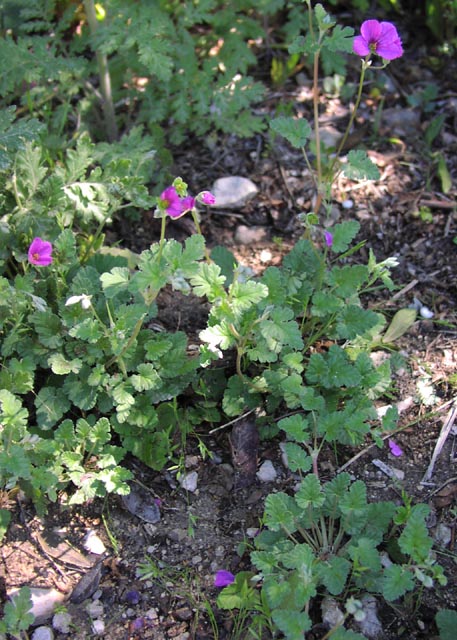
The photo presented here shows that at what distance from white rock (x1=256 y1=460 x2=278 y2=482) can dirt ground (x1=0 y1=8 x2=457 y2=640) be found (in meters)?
0.03

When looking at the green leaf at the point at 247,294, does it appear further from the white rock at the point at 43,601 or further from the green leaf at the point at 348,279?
the white rock at the point at 43,601

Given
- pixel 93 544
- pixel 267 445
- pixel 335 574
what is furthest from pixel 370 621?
pixel 93 544

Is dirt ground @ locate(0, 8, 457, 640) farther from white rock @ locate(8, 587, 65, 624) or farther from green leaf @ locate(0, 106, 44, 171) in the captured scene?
green leaf @ locate(0, 106, 44, 171)

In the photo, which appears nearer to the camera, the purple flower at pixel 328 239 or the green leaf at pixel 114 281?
the green leaf at pixel 114 281

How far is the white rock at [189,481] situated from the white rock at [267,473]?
23 cm

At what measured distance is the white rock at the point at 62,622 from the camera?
221 centimetres

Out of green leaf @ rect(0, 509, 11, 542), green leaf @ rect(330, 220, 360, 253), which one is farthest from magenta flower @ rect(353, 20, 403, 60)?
green leaf @ rect(0, 509, 11, 542)

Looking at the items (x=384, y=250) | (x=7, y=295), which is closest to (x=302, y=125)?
(x=384, y=250)

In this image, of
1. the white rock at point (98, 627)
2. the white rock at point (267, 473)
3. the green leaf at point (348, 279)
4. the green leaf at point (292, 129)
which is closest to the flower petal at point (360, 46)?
the green leaf at point (292, 129)

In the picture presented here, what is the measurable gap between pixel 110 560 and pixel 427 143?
2463 millimetres

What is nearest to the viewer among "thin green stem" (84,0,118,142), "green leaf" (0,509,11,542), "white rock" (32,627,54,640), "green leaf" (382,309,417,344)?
"white rock" (32,627,54,640)

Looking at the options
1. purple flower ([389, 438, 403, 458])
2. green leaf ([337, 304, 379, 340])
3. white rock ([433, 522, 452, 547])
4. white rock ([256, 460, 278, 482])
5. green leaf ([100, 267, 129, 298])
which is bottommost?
white rock ([433, 522, 452, 547])

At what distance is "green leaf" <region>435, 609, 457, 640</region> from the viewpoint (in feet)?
6.63

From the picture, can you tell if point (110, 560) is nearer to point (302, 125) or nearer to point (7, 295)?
point (7, 295)
